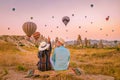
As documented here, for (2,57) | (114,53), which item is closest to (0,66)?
(2,57)

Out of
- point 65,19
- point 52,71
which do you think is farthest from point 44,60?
point 65,19

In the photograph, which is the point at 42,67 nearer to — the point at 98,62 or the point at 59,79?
the point at 59,79

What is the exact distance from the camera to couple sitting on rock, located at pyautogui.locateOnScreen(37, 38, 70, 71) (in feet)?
24.0

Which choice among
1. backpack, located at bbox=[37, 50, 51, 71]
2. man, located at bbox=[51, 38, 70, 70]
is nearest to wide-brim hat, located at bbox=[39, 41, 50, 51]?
backpack, located at bbox=[37, 50, 51, 71]

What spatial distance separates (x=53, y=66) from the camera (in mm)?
7562

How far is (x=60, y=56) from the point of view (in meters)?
7.33

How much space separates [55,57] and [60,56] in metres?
0.13

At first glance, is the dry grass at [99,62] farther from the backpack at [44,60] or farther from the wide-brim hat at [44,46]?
the wide-brim hat at [44,46]

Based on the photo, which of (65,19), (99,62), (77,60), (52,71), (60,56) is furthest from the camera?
(65,19)

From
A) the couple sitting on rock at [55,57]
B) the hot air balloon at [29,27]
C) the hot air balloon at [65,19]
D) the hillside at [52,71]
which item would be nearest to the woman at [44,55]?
the couple sitting on rock at [55,57]

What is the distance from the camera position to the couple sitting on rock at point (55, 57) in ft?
24.0

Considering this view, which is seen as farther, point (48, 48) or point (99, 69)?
point (99, 69)

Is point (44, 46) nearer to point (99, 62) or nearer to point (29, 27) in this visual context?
point (29, 27)

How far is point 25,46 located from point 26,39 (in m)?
0.58
